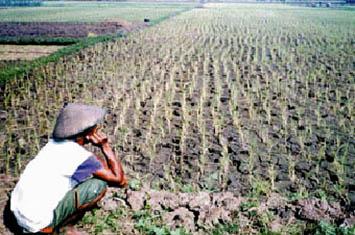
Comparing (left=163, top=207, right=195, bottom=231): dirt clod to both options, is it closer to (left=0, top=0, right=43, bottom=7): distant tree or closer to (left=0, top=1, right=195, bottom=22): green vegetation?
(left=0, top=1, right=195, bottom=22): green vegetation

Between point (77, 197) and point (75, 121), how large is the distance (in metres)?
0.64

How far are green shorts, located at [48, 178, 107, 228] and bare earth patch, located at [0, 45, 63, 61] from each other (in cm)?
1219

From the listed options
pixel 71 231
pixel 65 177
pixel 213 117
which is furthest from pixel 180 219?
pixel 213 117

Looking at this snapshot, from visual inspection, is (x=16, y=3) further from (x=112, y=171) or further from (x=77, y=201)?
(x=77, y=201)

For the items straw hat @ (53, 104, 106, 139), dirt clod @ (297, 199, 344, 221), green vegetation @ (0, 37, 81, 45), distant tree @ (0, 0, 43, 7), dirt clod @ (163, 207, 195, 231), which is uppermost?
straw hat @ (53, 104, 106, 139)

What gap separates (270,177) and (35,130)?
13.1 ft

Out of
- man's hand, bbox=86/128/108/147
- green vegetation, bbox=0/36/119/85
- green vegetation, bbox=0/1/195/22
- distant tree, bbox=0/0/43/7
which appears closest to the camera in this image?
man's hand, bbox=86/128/108/147

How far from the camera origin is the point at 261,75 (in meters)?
11.2

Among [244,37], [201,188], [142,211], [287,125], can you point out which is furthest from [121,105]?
[244,37]

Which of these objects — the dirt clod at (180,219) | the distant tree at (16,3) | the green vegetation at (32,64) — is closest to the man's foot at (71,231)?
the dirt clod at (180,219)

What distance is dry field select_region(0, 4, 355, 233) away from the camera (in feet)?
17.5

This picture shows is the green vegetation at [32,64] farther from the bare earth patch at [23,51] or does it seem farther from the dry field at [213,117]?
the bare earth patch at [23,51]

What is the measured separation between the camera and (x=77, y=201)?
3.58 meters

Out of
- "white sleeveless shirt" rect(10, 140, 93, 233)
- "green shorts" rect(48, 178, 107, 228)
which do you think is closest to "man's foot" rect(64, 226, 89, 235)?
"green shorts" rect(48, 178, 107, 228)
